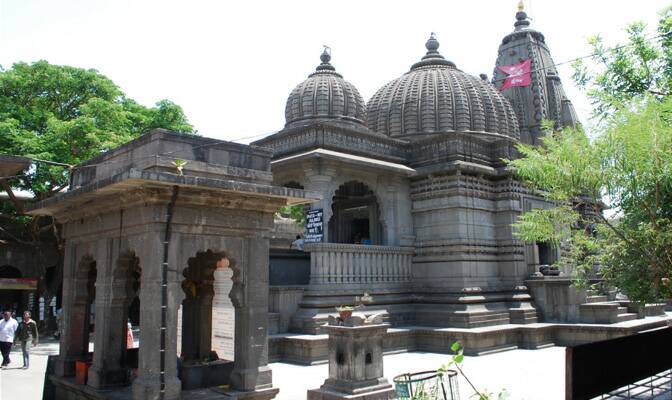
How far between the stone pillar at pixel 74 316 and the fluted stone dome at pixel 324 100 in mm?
12644

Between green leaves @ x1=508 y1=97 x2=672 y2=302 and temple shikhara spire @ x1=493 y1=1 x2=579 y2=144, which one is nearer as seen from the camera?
green leaves @ x1=508 y1=97 x2=672 y2=302

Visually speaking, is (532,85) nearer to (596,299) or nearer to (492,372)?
(596,299)

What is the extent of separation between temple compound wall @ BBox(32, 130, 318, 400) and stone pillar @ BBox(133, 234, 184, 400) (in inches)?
0.6

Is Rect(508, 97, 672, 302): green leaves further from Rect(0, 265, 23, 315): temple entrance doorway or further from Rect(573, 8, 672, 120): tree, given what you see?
Rect(0, 265, 23, 315): temple entrance doorway

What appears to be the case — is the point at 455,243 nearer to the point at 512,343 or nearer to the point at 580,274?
the point at 512,343

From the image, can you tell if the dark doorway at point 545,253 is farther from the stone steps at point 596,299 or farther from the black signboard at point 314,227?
the black signboard at point 314,227

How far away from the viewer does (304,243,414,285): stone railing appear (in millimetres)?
16156

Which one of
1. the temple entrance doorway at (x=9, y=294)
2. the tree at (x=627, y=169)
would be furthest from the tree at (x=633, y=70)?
the temple entrance doorway at (x=9, y=294)

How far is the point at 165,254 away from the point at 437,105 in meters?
16.3

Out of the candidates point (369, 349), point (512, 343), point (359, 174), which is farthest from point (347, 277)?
point (369, 349)

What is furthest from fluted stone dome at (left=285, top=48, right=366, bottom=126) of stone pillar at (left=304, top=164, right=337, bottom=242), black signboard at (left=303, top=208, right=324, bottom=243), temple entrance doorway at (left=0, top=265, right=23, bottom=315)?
temple entrance doorway at (left=0, top=265, right=23, bottom=315)

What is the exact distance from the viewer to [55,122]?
65.9 feet

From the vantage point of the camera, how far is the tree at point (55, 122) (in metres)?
19.7

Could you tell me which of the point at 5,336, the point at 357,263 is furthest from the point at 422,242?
the point at 5,336
